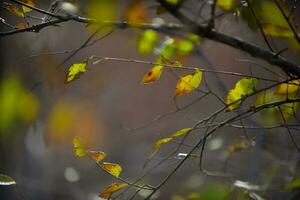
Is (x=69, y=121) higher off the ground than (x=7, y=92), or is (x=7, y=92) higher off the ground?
(x=7, y=92)

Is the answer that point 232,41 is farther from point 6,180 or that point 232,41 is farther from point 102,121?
point 102,121

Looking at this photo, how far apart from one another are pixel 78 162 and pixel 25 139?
41 centimetres

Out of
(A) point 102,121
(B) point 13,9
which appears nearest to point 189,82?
(B) point 13,9

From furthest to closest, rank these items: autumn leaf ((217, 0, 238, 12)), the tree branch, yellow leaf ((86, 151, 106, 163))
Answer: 1. yellow leaf ((86, 151, 106, 163))
2. autumn leaf ((217, 0, 238, 12))
3. the tree branch

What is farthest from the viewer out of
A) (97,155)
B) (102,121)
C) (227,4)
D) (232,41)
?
(102,121)

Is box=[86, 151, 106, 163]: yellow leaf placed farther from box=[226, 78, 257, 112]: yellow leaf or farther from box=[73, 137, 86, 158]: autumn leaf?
box=[226, 78, 257, 112]: yellow leaf

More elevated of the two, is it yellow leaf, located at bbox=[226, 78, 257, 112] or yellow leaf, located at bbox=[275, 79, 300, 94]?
yellow leaf, located at bbox=[226, 78, 257, 112]

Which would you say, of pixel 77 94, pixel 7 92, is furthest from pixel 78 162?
pixel 7 92

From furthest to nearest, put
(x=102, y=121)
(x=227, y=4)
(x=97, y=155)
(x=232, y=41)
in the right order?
(x=102, y=121)
(x=97, y=155)
(x=227, y=4)
(x=232, y=41)

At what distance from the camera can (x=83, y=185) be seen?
2742 mm

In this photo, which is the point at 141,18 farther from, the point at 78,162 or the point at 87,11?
the point at 78,162

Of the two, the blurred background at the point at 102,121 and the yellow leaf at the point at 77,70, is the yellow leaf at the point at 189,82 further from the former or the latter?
the blurred background at the point at 102,121

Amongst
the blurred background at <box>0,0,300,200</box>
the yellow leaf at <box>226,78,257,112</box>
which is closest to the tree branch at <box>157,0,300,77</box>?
the yellow leaf at <box>226,78,257,112</box>

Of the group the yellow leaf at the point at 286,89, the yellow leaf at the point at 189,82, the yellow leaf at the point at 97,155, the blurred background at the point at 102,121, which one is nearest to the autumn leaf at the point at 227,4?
the yellow leaf at the point at 189,82
